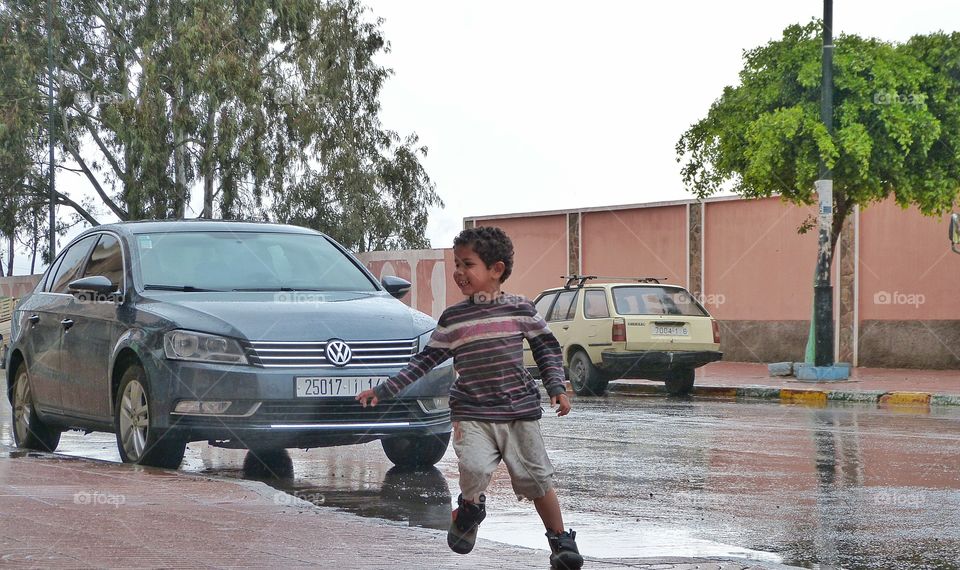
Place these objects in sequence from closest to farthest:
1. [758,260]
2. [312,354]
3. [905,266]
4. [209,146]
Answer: [312,354] < [905,266] < [758,260] < [209,146]

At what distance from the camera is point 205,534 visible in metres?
6.17

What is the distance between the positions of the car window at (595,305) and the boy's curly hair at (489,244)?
47.5 ft

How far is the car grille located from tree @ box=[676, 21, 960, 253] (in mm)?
13134

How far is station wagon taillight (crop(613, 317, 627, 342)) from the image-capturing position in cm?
1967

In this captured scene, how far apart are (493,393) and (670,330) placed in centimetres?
1450

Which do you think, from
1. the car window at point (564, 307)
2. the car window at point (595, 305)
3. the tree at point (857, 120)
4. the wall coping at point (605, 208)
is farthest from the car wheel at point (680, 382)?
the wall coping at point (605, 208)

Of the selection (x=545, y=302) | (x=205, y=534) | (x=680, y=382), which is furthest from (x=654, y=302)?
(x=205, y=534)

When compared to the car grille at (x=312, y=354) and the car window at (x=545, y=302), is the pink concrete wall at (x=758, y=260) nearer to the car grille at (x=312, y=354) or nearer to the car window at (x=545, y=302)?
the car window at (x=545, y=302)

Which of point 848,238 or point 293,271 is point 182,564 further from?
point 848,238

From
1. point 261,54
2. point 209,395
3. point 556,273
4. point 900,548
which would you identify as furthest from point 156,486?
point 261,54

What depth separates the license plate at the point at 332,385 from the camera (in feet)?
28.8

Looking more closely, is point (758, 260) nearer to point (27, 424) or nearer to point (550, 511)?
point (27, 424)

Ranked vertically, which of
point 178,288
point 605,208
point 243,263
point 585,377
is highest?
point 605,208

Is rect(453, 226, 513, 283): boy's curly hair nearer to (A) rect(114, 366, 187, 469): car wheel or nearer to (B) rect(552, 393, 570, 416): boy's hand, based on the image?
(B) rect(552, 393, 570, 416): boy's hand
